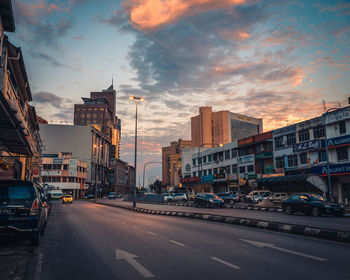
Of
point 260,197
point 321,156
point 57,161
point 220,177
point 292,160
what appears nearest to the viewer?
point 321,156

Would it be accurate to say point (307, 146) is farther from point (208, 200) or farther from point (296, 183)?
point (208, 200)

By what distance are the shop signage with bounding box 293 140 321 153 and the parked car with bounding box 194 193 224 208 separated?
15.7 meters

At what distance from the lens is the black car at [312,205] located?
65.3 feet

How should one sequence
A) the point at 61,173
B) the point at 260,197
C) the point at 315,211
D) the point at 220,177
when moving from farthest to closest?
1. the point at 61,173
2. the point at 220,177
3. the point at 260,197
4. the point at 315,211

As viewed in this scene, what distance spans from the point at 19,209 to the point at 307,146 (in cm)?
3877

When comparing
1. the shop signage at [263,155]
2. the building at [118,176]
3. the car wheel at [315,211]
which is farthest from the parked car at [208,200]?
the building at [118,176]

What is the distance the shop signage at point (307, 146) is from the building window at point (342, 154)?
8.52ft

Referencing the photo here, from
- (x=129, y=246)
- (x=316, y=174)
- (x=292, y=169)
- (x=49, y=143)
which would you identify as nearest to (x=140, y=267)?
(x=129, y=246)

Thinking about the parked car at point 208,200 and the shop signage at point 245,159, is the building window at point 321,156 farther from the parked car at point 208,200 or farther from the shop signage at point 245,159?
the parked car at point 208,200

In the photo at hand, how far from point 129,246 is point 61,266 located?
2.48m

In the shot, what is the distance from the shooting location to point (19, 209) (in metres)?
8.64

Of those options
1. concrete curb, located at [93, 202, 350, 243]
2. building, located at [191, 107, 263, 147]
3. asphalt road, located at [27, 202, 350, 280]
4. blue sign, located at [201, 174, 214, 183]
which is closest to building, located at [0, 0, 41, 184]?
asphalt road, located at [27, 202, 350, 280]

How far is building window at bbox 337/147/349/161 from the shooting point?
3600 centimetres

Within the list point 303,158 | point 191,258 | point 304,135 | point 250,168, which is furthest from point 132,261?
point 250,168
